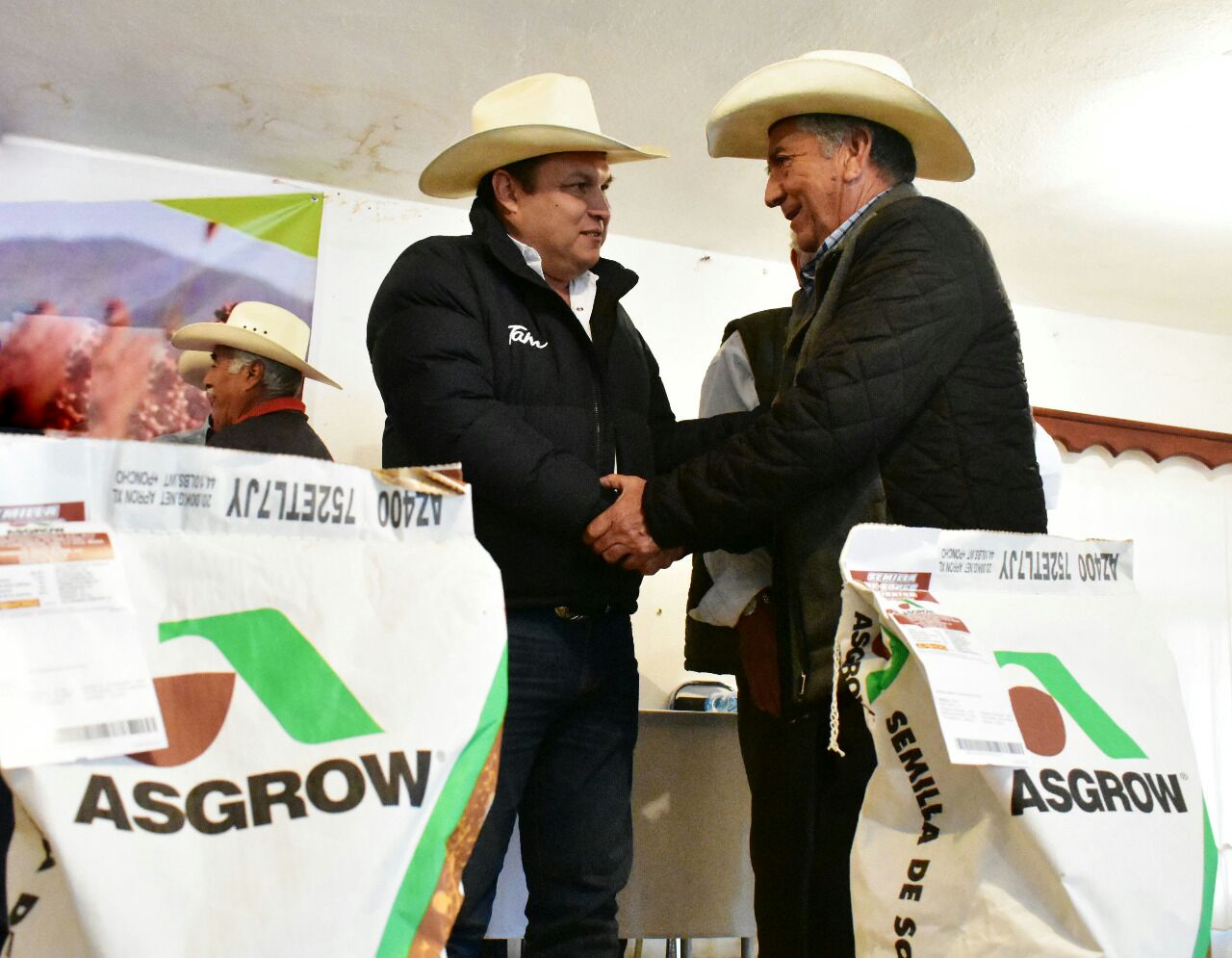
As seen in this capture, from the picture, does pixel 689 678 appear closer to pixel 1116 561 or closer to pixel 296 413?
pixel 296 413

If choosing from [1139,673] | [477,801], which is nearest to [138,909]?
[477,801]

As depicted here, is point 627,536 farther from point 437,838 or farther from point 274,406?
point 274,406

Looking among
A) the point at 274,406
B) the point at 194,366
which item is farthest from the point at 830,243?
the point at 194,366

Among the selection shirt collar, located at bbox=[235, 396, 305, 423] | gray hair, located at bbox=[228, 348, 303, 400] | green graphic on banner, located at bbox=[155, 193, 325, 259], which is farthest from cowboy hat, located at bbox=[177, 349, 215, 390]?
shirt collar, located at bbox=[235, 396, 305, 423]

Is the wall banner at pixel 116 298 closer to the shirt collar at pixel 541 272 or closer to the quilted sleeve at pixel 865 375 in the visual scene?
the shirt collar at pixel 541 272

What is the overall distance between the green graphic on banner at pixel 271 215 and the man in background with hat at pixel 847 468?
211 centimetres

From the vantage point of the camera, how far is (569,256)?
5.29ft

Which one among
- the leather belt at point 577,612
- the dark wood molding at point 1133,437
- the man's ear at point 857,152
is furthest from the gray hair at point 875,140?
the dark wood molding at point 1133,437

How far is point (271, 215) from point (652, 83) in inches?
45.9

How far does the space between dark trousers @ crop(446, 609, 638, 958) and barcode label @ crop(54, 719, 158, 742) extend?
2.10ft

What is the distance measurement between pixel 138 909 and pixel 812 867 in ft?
2.49

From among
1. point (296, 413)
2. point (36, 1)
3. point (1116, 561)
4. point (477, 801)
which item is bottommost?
point (477, 801)

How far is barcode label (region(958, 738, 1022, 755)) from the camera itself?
88 centimetres

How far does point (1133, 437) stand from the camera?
411 centimetres
